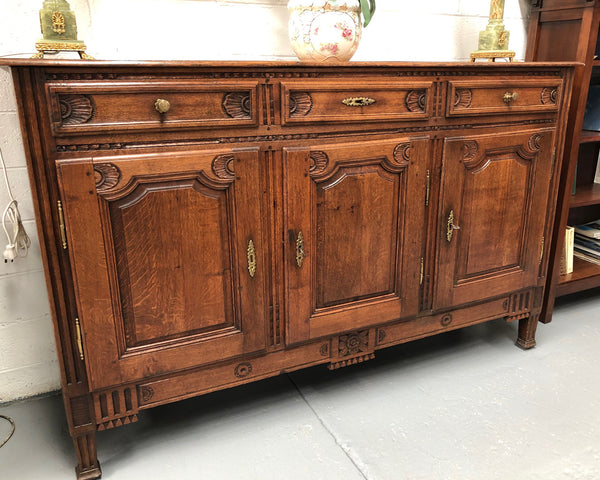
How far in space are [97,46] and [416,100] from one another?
1.05 meters

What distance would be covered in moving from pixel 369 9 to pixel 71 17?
3.26 feet

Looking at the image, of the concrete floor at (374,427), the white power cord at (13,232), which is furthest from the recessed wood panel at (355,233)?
the white power cord at (13,232)

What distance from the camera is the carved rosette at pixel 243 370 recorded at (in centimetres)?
160

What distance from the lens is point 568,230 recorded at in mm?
2453

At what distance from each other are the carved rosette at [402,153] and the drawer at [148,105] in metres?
0.47

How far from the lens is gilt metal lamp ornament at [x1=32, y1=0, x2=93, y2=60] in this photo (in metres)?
1.40

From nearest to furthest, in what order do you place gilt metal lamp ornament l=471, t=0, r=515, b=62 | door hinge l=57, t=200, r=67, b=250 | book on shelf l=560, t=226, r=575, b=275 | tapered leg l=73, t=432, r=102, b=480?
door hinge l=57, t=200, r=67, b=250
tapered leg l=73, t=432, r=102, b=480
gilt metal lamp ornament l=471, t=0, r=515, b=62
book on shelf l=560, t=226, r=575, b=275

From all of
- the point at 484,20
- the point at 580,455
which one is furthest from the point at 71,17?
the point at 580,455

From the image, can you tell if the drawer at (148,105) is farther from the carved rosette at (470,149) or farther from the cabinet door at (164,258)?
the carved rosette at (470,149)

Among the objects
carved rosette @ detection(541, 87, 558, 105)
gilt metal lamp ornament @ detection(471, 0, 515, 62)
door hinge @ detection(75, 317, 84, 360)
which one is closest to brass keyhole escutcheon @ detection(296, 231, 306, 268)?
door hinge @ detection(75, 317, 84, 360)

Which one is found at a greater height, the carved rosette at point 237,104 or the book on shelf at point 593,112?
the carved rosette at point 237,104

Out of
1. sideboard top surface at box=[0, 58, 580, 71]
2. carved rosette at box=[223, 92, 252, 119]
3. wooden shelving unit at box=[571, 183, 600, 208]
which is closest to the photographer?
sideboard top surface at box=[0, 58, 580, 71]

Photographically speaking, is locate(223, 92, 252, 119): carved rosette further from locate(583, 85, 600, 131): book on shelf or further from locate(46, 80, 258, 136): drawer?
locate(583, 85, 600, 131): book on shelf

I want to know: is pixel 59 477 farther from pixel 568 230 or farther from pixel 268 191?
pixel 568 230
